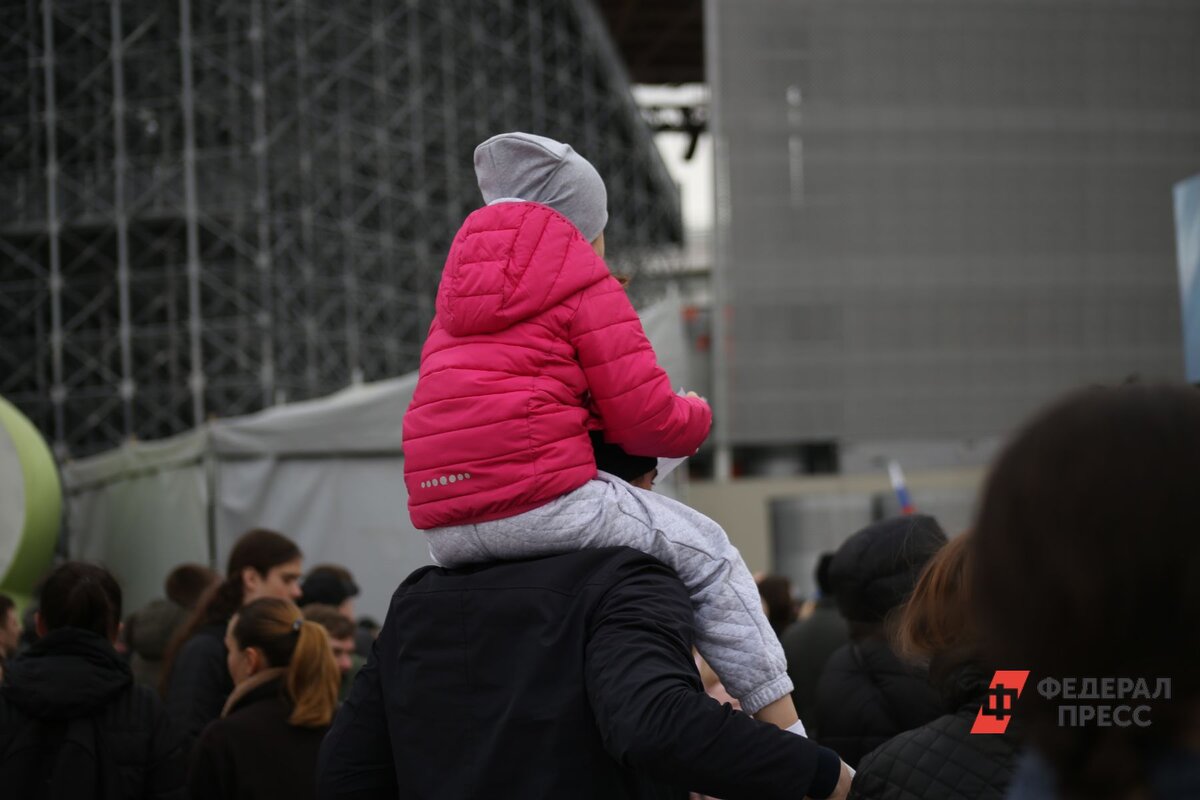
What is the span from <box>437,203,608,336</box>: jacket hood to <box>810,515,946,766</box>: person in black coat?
1.38 metres

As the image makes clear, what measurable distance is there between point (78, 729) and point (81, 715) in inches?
1.4

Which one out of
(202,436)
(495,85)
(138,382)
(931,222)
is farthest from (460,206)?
(202,436)

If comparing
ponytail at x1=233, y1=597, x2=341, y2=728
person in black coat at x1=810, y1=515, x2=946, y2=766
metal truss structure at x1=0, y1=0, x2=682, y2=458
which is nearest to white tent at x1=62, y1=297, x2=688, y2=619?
ponytail at x1=233, y1=597, x2=341, y2=728

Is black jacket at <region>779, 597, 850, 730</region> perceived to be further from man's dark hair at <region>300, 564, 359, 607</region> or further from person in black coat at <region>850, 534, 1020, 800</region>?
person in black coat at <region>850, 534, 1020, 800</region>

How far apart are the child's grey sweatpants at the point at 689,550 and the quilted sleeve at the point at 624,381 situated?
9cm

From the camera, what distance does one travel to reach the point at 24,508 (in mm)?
9398

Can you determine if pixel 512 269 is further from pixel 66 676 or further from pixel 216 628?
pixel 216 628

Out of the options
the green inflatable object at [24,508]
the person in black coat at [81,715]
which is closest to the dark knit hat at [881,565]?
the person in black coat at [81,715]

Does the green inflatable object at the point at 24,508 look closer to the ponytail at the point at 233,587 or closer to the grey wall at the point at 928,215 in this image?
the ponytail at the point at 233,587

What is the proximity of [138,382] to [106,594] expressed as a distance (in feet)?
62.6

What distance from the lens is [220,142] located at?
2203 cm

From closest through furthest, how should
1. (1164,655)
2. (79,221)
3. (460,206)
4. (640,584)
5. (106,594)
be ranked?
(1164,655)
(640,584)
(106,594)
(79,221)
(460,206)

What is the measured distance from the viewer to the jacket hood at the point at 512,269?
6.62 feet

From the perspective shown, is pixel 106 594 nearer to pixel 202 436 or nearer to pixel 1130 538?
pixel 1130 538
